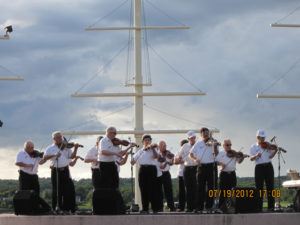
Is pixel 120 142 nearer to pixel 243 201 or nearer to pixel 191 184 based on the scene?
pixel 191 184

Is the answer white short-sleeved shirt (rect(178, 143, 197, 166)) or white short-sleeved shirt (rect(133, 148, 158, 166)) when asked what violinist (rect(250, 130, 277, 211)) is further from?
white short-sleeved shirt (rect(133, 148, 158, 166))

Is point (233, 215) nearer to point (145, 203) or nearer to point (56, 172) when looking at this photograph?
point (145, 203)

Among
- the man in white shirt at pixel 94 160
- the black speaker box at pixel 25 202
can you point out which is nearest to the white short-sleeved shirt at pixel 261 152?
the man in white shirt at pixel 94 160

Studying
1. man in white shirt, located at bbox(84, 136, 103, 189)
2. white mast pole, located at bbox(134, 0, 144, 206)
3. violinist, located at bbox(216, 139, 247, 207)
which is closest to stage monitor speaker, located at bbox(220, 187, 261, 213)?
violinist, located at bbox(216, 139, 247, 207)

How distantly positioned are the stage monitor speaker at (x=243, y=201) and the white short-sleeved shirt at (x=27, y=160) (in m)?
4.10

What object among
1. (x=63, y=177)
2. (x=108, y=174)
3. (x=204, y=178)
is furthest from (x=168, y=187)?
(x=108, y=174)

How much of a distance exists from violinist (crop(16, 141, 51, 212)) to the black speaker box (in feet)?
3.71

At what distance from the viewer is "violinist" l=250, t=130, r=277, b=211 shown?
16609mm

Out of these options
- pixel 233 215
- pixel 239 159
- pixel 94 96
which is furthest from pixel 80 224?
pixel 94 96

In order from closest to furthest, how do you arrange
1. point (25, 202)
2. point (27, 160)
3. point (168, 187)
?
point (25, 202) < point (27, 160) < point (168, 187)

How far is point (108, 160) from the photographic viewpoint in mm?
15258

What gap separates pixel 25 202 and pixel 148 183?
2791mm

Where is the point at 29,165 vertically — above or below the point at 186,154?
below

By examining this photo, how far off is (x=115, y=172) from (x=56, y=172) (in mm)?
1341
